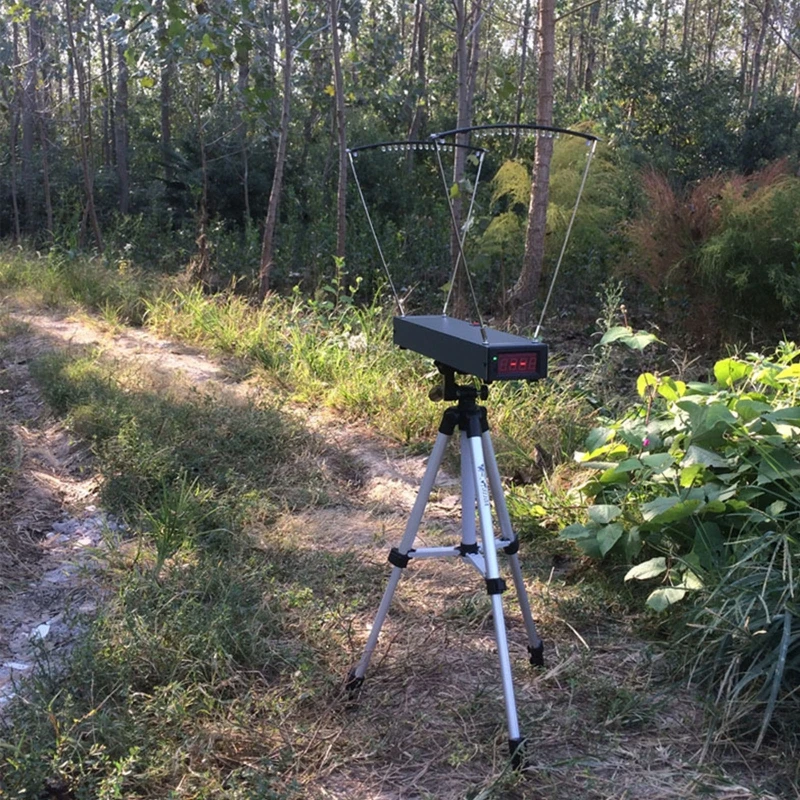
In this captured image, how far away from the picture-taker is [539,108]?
19.6 ft

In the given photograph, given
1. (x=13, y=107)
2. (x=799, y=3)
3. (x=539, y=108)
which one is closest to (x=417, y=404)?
(x=539, y=108)

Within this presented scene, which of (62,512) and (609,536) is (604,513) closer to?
(609,536)

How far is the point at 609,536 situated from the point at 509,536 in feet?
2.28

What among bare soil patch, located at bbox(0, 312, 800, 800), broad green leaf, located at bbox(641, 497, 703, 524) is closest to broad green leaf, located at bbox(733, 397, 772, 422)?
broad green leaf, located at bbox(641, 497, 703, 524)

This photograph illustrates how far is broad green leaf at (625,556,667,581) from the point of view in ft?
9.41

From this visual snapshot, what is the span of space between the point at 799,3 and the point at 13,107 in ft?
54.4

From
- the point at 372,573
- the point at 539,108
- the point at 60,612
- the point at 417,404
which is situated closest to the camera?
the point at 60,612

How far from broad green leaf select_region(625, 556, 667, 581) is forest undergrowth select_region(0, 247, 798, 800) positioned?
15cm

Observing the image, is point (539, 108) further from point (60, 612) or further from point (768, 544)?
point (60, 612)

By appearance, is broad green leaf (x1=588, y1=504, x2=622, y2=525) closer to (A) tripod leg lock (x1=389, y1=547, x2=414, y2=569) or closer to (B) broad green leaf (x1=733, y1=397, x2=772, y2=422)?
(B) broad green leaf (x1=733, y1=397, x2=772, y2=422)

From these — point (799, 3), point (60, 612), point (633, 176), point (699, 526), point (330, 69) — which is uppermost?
point (799, 3)

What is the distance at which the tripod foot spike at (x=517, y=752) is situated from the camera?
2197 mm

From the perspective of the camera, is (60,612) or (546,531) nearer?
(60,612)

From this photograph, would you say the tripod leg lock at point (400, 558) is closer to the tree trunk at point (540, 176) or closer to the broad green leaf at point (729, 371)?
the broad green leaf at point (729, 371)
